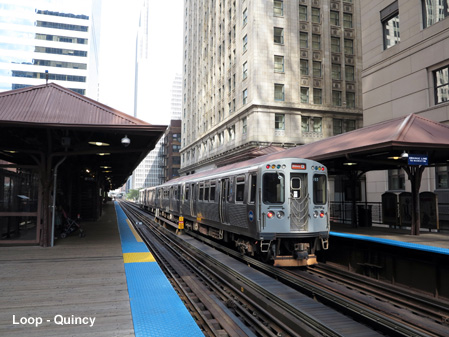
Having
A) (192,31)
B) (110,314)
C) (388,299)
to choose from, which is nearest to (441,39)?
(388,299)

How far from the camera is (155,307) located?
230 inches

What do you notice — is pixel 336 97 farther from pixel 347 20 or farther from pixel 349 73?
pixel 347 20

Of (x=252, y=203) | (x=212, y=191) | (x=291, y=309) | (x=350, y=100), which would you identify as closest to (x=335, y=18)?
(x=350, y=100)

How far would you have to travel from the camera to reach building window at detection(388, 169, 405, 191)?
21.3 meters

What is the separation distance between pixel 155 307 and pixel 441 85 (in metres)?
19.0

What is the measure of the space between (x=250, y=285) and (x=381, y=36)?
2051cm

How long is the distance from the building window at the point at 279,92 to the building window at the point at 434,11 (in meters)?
18.7

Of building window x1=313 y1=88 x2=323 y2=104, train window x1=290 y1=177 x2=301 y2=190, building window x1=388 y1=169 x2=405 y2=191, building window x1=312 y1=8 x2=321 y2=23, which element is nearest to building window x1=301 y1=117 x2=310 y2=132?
building window x1=313 y1=88 x2=323 y2=104

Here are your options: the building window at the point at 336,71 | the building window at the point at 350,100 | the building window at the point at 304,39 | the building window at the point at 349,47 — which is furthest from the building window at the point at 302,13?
the building window at the point at 350,100

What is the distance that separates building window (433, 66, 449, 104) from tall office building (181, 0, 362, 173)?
1698 cm

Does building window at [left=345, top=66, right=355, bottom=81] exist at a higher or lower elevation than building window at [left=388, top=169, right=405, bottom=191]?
higher

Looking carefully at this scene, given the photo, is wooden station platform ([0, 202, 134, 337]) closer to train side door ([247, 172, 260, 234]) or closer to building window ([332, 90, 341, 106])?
train side door ([247, 172, 260, 234])

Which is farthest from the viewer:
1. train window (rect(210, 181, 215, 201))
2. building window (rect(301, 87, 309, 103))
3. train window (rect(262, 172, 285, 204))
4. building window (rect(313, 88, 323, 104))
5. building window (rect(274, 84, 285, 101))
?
building window (rect(313, 88, 323, 104))

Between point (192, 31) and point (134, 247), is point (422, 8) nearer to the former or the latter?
point (134, 247)
